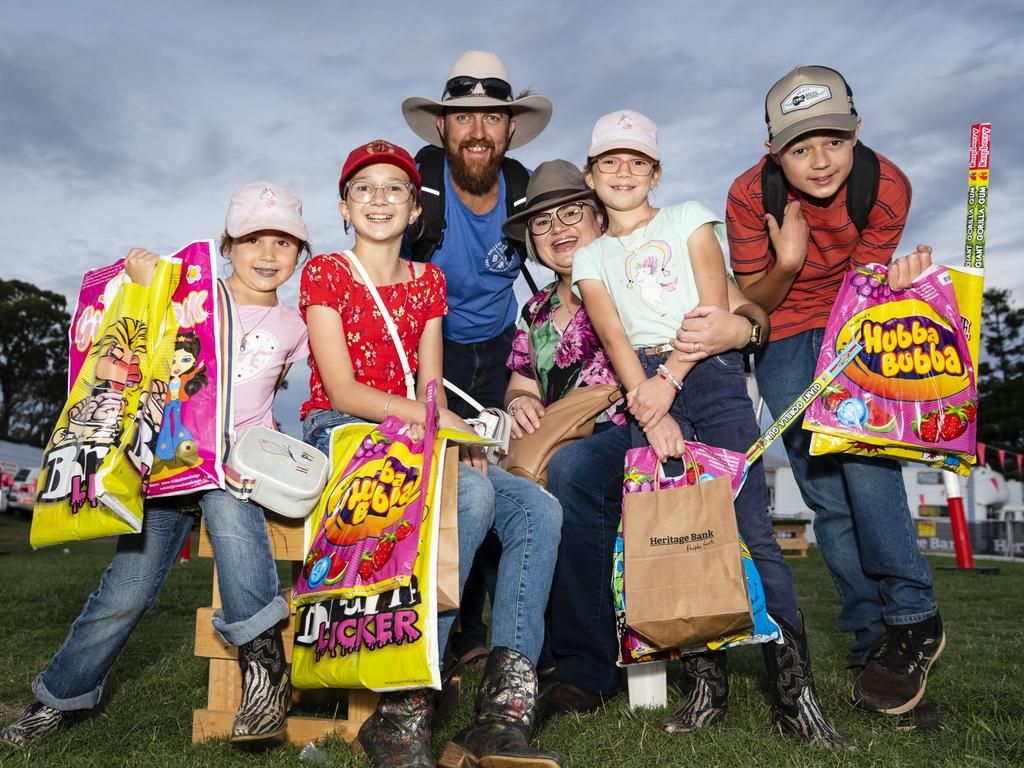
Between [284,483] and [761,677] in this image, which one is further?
[761,677]

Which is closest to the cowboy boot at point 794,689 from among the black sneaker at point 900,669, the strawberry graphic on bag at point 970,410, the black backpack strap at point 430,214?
the black sneaker at point 900,669

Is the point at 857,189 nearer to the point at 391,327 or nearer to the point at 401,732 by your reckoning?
the point at 391,327

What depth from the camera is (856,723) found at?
11.4 ft

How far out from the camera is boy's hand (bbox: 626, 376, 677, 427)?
11.6ft

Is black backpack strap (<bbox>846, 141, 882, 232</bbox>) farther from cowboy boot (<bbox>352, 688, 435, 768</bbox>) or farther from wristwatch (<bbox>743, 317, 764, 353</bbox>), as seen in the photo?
cowboy boot (<bbox>352, 688, 435, 768</bbox>)

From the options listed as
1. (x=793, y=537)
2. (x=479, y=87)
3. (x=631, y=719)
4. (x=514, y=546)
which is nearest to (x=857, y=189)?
(x=514, y=546)

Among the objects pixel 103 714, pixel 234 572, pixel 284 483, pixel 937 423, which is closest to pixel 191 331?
pixel 284 483

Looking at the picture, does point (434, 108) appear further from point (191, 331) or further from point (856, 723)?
point (856, 723)

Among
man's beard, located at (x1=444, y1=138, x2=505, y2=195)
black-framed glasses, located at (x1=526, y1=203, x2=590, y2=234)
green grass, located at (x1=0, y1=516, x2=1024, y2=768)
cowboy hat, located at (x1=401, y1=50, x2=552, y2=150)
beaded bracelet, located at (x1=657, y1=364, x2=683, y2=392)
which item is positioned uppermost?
cowboy hat, located at (x1=401, y1=50, x2=552, y2=150)

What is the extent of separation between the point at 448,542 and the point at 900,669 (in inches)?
79.5

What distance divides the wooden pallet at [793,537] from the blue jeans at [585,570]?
15834 millimetres

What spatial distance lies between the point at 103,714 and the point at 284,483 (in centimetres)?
152

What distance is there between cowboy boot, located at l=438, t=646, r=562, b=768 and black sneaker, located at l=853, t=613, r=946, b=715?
5.02 ft

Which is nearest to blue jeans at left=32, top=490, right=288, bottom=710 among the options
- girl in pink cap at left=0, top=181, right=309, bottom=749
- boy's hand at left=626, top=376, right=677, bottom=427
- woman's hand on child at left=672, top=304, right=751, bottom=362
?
girl in pink cap at left=0, top=181, right=309, bottom=749
